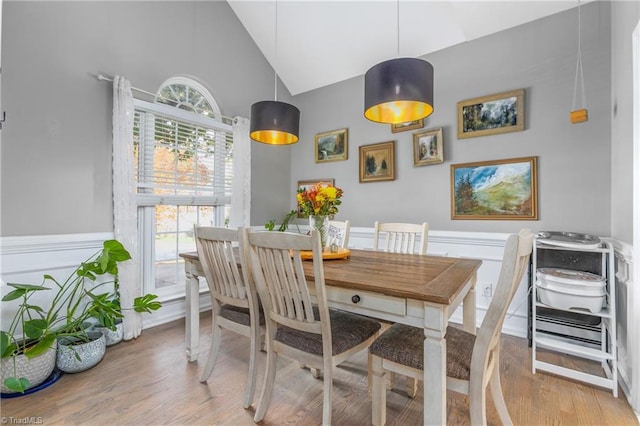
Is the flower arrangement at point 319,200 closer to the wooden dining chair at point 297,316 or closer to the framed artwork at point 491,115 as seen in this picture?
the wooden dining chair at point 297,316

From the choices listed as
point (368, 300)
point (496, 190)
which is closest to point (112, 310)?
point (368, 300)

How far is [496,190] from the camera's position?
9.01 feet

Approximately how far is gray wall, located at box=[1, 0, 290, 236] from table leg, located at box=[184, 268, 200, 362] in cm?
105

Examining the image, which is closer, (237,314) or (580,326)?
(237,314)

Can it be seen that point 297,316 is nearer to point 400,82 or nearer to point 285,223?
point 400,82

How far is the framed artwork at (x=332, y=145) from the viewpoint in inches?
149

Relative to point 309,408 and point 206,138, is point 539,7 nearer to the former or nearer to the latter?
point 206,138

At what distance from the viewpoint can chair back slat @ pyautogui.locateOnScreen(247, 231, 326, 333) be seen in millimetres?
1367

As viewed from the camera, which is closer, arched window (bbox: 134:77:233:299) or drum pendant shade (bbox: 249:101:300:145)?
drum pendant shade (bbox: 249:101:300:145)

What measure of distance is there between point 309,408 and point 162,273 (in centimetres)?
207

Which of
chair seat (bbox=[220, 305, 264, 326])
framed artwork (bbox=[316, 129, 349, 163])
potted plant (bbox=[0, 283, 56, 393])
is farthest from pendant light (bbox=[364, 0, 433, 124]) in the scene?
potted plant (bbox=[0, 283, 56, 393])

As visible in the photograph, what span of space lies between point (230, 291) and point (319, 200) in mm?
791

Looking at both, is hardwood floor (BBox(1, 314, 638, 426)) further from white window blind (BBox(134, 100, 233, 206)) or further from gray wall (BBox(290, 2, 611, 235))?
white window blind (BBox(134, 100, 233, 206))

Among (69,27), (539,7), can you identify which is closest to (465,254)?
(539,7)
